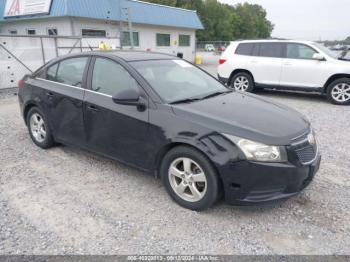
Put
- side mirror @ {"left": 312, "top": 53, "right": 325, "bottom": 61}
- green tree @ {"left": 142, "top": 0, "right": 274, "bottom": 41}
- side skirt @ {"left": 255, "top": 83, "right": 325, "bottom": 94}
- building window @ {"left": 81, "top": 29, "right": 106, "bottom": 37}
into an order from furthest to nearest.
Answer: green tree @ {"left": 142, "top": 0, "right": 274, "bottom": 41} < building window @ {"left": 81, "top": 29, "right": 106, "bottom": 37} < side skirt @ {"left": 255, "top": 83, "right": 325, "bottom": 94} < side mirror @ {"left": 312, "top": 53, "right": 325, "bottom": 61}

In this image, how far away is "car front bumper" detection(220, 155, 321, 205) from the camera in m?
2.84

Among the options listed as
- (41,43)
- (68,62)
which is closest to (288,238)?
(68,62)

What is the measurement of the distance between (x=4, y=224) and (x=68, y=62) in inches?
94.2

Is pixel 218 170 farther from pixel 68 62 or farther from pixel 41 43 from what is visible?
pixel 41 43

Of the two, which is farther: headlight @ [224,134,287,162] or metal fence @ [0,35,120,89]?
metal fence @ [0,35,120,89]

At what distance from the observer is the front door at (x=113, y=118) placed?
11.5 feet

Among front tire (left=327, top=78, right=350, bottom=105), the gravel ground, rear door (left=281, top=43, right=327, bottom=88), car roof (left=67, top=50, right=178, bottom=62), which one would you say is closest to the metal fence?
rear door (left=281, top=43, right=327, bottom=88)

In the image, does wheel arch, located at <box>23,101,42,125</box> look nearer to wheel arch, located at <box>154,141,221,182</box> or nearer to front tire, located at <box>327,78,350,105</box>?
wheel arch, located at <box>154,141,221,182</box>

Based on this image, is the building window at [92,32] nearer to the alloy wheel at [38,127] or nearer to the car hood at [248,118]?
the alloy wheel at [38,127]

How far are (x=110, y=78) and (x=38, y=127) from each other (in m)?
1.83

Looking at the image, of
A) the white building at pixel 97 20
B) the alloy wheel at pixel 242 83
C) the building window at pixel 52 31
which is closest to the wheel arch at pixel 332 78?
the alloy wheel at pixel 242 83

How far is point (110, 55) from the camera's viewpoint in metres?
3.97

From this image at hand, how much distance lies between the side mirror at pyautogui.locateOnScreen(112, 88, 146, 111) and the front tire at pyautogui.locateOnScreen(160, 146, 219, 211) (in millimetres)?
631

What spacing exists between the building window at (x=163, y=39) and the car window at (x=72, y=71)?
1784cm
